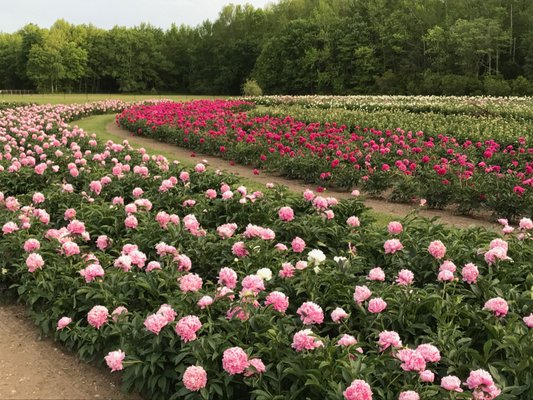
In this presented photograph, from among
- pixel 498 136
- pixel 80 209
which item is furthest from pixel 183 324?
pixel 498 136

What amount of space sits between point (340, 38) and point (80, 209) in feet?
177

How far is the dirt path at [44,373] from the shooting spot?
341cm

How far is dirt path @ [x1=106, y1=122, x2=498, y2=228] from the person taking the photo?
732 centimetres

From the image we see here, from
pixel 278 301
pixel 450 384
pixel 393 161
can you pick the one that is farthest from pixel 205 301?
pixel 393 161

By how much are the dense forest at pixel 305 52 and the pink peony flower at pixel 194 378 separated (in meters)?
35.5

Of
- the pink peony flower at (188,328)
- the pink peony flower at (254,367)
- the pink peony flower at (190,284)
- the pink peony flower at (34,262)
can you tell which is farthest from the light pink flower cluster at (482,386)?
the pink peony flower at (34,262)

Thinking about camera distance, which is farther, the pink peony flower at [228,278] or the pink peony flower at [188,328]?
the pink peony flower at [228,278]

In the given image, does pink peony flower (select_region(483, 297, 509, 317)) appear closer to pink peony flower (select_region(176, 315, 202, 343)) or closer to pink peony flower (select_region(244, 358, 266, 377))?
pink peony flower (select_region(244, 358, 266, 377))

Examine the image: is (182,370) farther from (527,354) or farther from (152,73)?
(152,73)

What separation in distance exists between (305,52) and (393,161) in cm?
5147

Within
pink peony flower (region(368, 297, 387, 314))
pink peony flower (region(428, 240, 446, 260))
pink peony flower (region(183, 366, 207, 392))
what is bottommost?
pink peony flower (region(183, 366, 207, 392))

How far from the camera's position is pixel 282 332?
3.02m

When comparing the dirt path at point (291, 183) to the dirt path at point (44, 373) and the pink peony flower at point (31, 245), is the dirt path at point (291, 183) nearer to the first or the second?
the dirt path at point (44, 373)

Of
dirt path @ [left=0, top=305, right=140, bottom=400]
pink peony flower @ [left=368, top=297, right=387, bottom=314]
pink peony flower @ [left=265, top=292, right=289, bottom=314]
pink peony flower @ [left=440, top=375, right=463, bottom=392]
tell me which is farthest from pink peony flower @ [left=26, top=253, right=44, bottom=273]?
pink peony flower @ [left=440, top=375, right=463, bottom=392]
